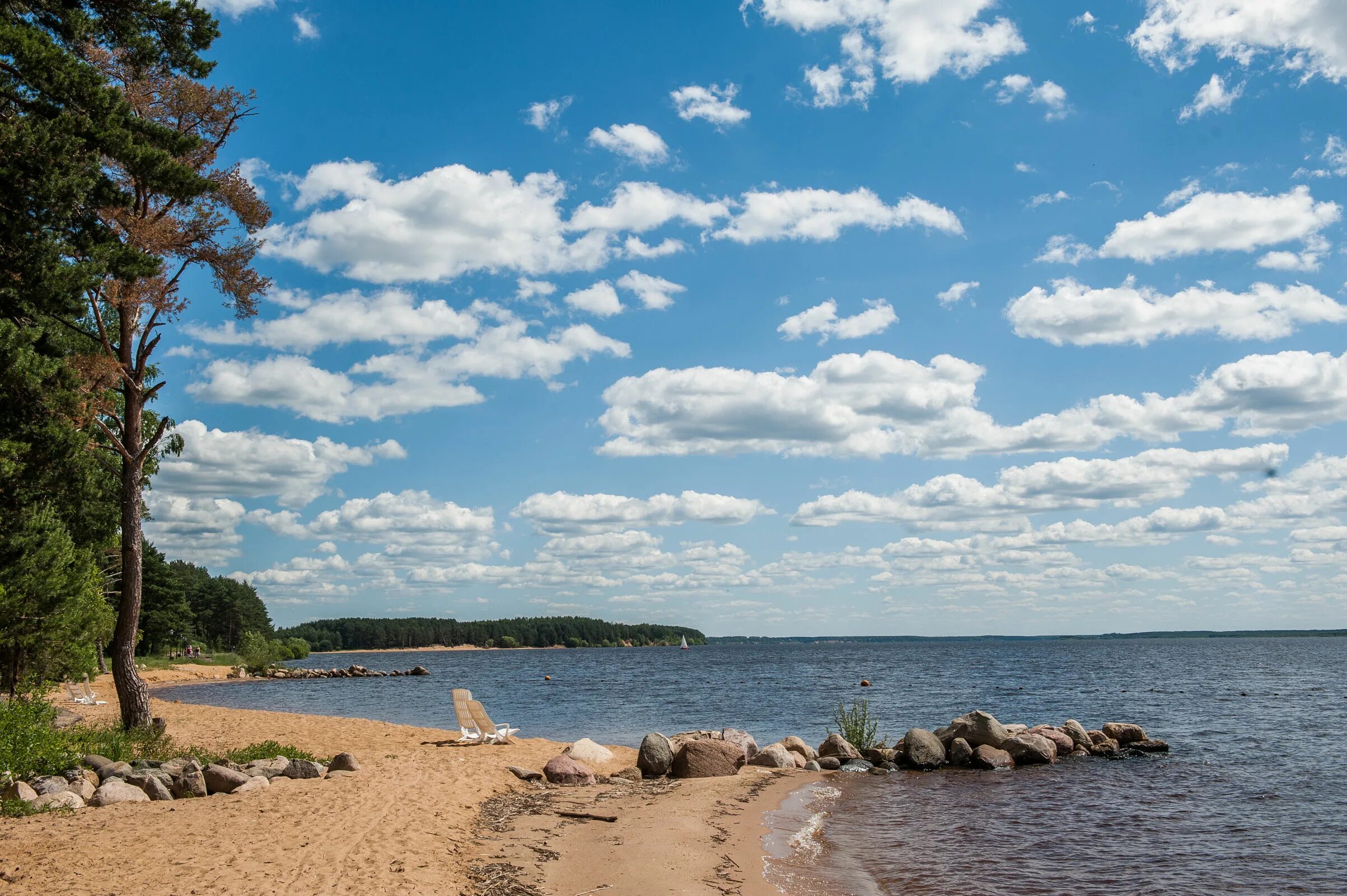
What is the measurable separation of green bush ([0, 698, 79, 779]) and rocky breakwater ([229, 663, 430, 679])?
217 feet

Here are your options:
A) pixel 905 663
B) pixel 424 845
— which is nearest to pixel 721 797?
pixel 424 845

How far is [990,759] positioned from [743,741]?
579 cm

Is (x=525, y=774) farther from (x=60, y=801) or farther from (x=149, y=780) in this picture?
(x=60, y=801)

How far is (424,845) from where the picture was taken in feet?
34.2

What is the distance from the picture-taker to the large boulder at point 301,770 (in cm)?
1413

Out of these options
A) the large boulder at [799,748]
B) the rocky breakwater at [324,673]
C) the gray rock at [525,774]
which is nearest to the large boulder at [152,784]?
the gray rock at [525,774]

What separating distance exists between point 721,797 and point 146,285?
558 inches

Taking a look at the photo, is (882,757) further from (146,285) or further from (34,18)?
(34,18)

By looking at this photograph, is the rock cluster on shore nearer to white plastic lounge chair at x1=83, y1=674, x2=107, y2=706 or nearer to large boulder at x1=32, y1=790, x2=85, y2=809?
large boulder at x1=32, y1=790, x2=85, y2=809

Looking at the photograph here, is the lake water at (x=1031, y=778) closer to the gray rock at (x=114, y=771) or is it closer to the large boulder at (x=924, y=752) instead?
the large boulder at (x=924, y=752)

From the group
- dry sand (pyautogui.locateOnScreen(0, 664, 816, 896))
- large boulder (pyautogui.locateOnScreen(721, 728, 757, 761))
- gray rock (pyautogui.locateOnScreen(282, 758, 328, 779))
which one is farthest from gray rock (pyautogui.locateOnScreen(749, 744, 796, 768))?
gray rock (pyautogui.locateOnScreen(282, 758, 328, 779))

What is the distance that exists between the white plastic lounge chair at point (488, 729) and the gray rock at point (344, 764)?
17.9 feet

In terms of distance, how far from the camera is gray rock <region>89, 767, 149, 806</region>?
1160 cm

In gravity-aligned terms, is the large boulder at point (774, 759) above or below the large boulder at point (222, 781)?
below
